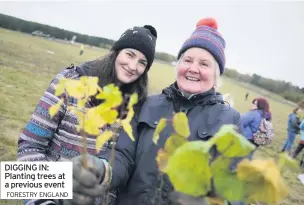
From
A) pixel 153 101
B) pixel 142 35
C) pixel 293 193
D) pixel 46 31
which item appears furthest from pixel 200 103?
pixel 46 31

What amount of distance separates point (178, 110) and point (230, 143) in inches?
44.3

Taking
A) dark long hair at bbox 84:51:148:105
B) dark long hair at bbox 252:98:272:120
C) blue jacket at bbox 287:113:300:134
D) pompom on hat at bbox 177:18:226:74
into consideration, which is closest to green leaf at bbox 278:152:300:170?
pompom on hat at bbox 177:18:226:74

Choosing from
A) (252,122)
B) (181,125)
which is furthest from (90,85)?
(252,122)

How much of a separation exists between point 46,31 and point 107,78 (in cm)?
7470

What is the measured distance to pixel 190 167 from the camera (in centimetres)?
60

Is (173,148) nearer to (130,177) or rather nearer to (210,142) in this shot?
(210,142)

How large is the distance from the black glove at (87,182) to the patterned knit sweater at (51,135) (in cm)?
79

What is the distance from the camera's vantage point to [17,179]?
3.98 feet

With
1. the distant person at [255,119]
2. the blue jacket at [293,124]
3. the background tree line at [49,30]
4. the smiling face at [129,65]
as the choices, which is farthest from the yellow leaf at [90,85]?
the background tree line at [49,30]

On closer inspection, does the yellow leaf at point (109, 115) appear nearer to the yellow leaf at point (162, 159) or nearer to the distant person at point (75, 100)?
the yellow leaf at point (162, 159)

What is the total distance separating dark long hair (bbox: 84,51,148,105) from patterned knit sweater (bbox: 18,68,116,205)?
164mm

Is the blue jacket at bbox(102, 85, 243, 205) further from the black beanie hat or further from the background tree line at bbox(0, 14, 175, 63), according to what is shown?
the background tree line at bbox(0, 14, 175, 63)

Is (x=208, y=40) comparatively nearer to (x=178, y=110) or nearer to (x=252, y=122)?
(x=178, y=110)

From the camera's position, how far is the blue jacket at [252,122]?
5.88m
